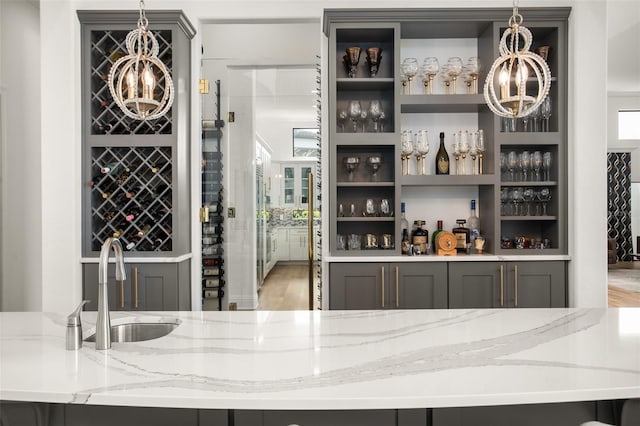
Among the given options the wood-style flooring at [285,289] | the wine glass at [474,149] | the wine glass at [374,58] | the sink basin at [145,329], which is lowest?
the wood-style flooring at [285,289]

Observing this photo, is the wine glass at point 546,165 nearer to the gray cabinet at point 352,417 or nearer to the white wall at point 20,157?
the gray cabinet at point 352,417

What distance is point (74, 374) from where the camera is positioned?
1.28 meters

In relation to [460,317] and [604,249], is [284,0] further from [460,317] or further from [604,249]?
[604,249]

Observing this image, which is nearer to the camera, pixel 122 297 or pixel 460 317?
pixel 460 317

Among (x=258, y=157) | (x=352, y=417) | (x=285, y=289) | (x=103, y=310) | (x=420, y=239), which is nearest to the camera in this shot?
(x=352, y=417)

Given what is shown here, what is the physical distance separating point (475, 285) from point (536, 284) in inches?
17.6

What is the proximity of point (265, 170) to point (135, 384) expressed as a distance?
2920 millimetres

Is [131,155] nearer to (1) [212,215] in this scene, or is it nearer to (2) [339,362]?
(1) [212,215]

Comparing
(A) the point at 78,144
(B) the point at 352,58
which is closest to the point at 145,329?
(A) the point at 78,144

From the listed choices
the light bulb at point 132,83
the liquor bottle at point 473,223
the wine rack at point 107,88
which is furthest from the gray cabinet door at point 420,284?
the light bulb at point 132,83

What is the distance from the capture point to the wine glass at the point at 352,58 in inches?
137

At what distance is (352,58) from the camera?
11.4 feet

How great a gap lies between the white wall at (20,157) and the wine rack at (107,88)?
2.98 feet

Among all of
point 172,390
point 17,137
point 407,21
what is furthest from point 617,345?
point 17,137
